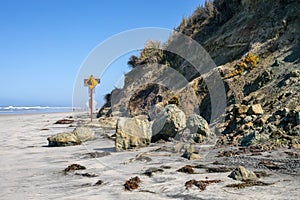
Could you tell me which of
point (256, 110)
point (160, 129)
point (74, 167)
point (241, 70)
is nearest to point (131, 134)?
point (160, 129)

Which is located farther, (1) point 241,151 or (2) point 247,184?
(1) point 241,151

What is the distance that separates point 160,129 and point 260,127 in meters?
3.22

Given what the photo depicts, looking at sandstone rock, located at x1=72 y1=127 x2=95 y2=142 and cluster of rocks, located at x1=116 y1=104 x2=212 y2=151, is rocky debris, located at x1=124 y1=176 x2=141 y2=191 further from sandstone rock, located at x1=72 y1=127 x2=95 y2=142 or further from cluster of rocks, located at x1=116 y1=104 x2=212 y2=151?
sandstone rock, located at x1=72 y1=127 x2=95 y2=142

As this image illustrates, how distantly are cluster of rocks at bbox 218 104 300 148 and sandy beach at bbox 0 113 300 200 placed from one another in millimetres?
967

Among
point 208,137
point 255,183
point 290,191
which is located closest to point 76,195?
point 255,183

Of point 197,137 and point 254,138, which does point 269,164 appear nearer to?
point 254,138

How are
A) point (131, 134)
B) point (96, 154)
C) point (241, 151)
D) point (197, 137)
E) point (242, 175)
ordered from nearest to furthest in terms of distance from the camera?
1. point (242, 175)
2. point (241, 151)
3. point (96, 154)
4. point (131, 134)
5. point (197, 137)

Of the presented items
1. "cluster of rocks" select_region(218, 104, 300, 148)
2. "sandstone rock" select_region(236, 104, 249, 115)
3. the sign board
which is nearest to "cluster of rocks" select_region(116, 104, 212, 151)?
"cluster of rocks" select_region(218, 104, 300, 148)

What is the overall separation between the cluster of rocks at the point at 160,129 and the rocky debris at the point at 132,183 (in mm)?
3798

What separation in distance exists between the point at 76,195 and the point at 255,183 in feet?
9.26

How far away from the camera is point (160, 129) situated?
1130cm

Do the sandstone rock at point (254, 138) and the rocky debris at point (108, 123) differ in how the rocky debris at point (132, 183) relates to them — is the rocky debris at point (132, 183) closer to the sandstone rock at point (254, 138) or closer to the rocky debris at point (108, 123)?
the sandstone rock at point (254, 138)

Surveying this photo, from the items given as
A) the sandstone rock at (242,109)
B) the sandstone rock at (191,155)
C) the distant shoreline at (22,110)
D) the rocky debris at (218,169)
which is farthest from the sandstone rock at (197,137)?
the distant shoreline at (22,110)

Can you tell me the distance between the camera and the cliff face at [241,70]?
10.7m
